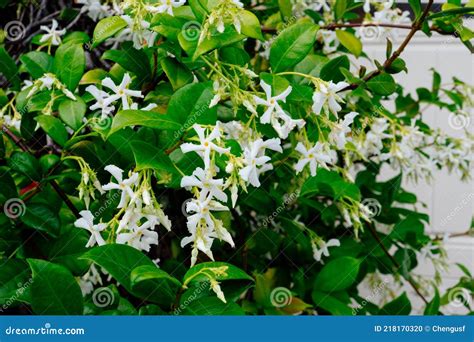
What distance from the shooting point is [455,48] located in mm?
2037

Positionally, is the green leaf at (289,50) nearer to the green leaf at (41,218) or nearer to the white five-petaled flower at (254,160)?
the white five-petaled flower at (254,160)

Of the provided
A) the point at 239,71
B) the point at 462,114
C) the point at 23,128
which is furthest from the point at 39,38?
the point at 462,114

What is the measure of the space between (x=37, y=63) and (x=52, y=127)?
18 cm

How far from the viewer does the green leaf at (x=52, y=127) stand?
0.78 meters

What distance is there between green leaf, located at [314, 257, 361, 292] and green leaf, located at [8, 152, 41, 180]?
48 cm

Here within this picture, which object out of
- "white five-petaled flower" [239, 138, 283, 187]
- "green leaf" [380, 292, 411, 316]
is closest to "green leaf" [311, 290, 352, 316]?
"green leaf" [380, 292, 411, 316]

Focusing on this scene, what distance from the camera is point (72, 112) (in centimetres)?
82

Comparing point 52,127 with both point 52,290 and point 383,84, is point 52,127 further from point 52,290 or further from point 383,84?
point 383,84

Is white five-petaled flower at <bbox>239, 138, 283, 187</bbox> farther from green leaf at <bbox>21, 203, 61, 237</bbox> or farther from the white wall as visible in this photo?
the white wall

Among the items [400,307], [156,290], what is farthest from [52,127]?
[400,307]

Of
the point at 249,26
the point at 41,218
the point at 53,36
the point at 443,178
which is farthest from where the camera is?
the point at 443,178

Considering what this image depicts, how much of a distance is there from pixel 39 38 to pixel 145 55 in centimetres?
35

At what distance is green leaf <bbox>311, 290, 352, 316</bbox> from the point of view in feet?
3.24
